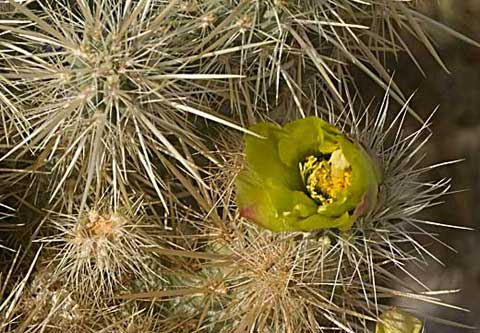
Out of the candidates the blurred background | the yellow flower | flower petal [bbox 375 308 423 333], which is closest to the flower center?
the yellow flower

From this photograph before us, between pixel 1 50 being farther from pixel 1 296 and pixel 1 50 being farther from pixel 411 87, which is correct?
pixel 411 87

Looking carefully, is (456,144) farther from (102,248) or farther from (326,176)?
(102,248)

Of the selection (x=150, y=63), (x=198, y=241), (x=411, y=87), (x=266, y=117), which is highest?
(x=150, y=63)

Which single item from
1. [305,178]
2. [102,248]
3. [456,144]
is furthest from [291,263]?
[456,144]

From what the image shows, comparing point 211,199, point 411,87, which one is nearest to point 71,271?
point 211,199

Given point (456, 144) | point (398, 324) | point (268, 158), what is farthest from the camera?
point (456, 144)

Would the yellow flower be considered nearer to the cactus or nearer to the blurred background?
the cactus

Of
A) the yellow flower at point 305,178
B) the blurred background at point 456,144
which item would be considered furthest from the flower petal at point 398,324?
the blurred background at point 456,144

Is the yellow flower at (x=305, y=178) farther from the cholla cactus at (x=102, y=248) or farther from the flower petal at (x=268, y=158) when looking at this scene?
the cholla cactus at (x=102, y=248)
